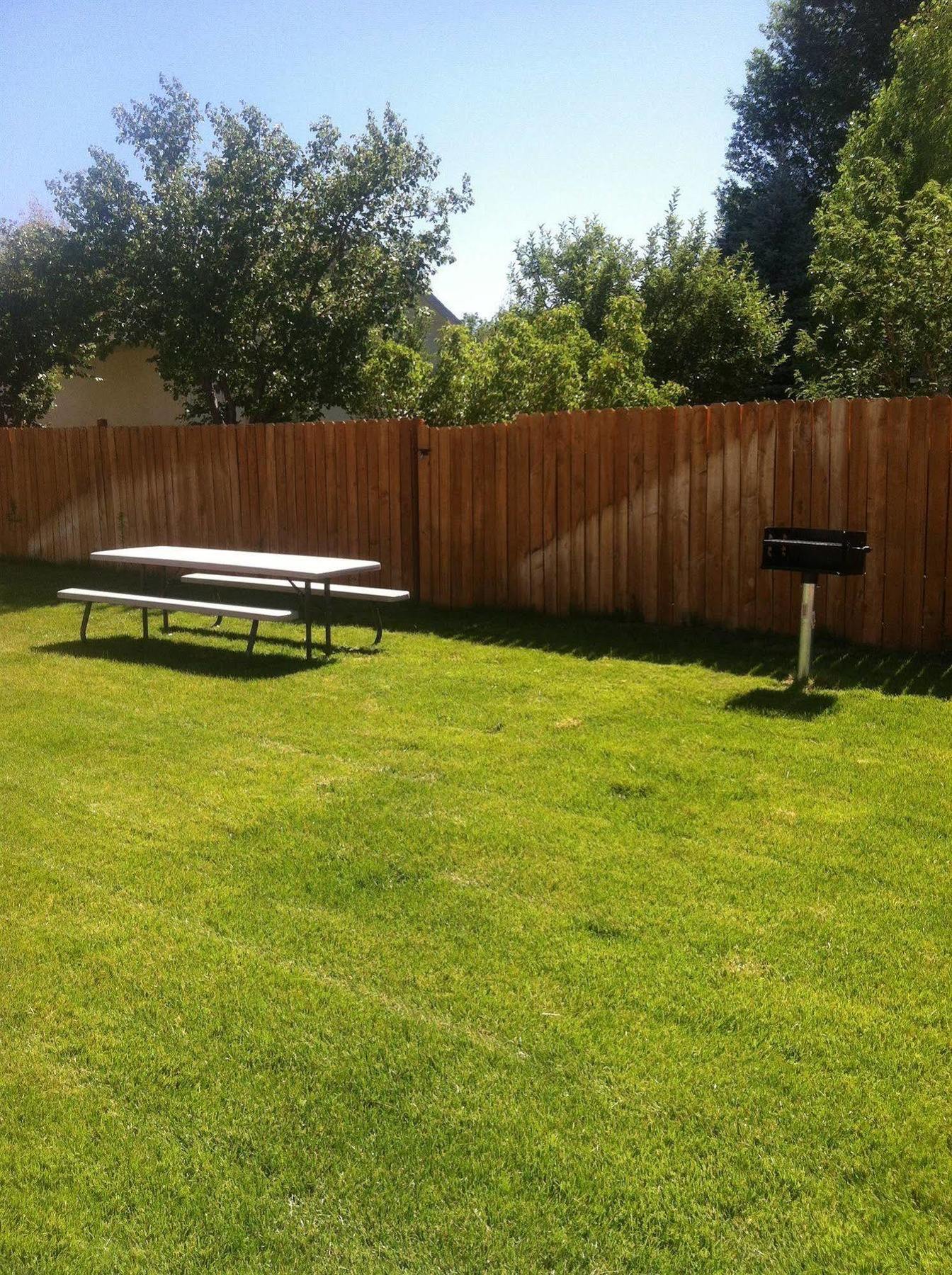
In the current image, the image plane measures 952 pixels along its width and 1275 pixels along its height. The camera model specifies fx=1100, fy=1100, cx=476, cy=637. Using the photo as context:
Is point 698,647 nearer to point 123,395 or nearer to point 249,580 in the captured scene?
point 249,580

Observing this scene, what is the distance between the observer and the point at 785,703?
712 cm

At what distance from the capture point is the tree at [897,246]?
13.0 m

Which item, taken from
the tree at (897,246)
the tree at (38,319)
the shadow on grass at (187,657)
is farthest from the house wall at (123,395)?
the shadow on grass at (187,657)

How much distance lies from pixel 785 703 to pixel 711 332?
1801 centimetres

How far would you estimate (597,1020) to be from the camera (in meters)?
3.40

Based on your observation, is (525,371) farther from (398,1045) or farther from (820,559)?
(398,1045)

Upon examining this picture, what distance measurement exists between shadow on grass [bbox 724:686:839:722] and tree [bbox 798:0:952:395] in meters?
7.49

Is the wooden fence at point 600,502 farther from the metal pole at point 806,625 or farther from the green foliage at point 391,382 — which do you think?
the green foliage at point 391,382

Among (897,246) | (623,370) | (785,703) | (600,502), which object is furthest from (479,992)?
(897,246)

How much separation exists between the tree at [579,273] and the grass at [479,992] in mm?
19541

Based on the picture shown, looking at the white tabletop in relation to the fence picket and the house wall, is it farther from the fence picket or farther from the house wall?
the house wall

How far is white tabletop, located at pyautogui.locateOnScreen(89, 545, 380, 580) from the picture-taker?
8700 mm

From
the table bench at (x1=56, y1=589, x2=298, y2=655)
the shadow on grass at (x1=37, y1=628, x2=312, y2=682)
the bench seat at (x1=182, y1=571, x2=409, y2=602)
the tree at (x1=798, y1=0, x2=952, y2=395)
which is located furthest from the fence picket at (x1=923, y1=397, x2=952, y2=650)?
the tree at (x1=798, y1=0, x2=952, y2=395)

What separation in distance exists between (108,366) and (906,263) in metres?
17.3
